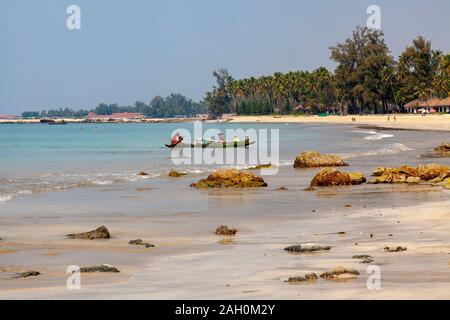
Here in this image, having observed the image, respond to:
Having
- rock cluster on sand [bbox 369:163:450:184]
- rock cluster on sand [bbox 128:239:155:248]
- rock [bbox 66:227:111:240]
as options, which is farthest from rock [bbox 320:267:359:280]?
rock cluster on sand [bbox 369:163:450:184]

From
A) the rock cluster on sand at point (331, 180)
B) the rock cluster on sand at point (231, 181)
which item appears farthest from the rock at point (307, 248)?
the rock cluster on sand at point (231, 181)

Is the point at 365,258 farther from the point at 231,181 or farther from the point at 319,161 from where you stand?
the point at 319,161

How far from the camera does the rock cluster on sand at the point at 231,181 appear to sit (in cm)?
2777

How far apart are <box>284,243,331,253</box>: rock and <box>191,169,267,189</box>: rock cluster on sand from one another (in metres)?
13.8

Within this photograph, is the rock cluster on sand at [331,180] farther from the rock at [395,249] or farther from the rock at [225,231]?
the rock at [395,249]

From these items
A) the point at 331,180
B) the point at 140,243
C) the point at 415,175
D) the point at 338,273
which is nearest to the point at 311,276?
the point at 338,273

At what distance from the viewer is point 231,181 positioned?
2788 cm

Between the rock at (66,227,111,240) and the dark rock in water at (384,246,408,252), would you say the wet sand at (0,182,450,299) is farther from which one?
the rock at (66,227,111,240)

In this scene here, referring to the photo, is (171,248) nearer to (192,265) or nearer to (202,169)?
(192,265)

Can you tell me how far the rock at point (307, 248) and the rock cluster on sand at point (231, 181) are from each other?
13.8 metres

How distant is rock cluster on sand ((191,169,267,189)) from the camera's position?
91.1ft

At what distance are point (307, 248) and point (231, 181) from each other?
46.9 ft

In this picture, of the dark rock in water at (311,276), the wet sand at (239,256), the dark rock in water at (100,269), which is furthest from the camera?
the dark rock in water at (100,269)
